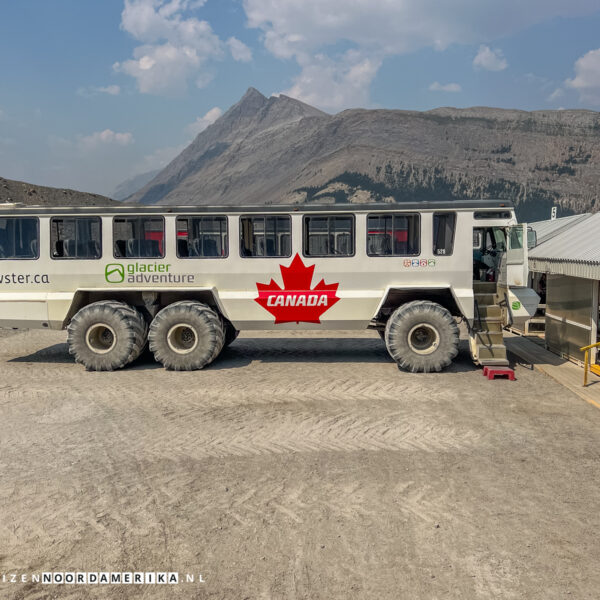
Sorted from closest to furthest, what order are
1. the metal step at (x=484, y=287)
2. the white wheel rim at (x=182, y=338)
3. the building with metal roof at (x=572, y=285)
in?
the building with metal roof at (x=572, y=285), the white wheel rim at (x=182, y=338), the metal step at (x=484, y=287)

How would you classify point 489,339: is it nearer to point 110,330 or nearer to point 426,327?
point 426,327

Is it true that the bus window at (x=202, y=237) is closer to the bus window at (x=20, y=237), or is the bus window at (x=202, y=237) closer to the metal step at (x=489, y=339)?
the bus window at (x=20, y=237)

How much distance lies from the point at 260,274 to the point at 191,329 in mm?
1998

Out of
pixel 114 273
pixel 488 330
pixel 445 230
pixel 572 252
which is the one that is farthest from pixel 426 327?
pixel 114 273

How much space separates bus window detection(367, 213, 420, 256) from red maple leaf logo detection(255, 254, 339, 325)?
126 cm

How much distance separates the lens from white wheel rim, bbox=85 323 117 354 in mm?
11148

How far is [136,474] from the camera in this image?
6.24 meters

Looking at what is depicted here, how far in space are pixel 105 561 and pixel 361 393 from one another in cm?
586

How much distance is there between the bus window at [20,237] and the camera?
443 inches

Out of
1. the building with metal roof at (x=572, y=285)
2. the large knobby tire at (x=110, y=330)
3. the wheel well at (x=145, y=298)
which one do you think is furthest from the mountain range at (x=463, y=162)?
the large knobby tire at (x=110, y=330)

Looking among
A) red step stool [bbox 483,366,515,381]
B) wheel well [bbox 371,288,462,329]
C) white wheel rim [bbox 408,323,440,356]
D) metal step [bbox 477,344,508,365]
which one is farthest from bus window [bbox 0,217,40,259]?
red step stool [bbox 483,366,515,381]

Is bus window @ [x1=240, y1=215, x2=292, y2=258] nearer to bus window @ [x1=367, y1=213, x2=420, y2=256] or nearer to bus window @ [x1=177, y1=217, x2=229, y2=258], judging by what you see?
bus window @ [x1=177, y1=217, x2=229, y2=258]

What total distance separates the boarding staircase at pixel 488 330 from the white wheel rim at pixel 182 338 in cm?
625

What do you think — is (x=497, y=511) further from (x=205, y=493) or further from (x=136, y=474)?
(x=136, y=474)
